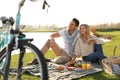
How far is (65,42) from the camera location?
9633mm

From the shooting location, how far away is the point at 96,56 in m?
9.16

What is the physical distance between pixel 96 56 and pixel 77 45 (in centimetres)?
56

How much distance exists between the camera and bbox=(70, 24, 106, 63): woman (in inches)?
359

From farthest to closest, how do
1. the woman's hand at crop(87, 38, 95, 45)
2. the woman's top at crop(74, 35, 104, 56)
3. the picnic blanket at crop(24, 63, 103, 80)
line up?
the woman's top at crop(74, 35, 104, 56)
the woman's hand at crop(87, 38, 95, 45)
the picnic blanket at crop(24, 63, 103, 80)

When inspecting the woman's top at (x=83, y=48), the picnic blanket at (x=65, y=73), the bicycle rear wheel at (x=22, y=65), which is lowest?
the picnic blanket at (x=65, y=73)

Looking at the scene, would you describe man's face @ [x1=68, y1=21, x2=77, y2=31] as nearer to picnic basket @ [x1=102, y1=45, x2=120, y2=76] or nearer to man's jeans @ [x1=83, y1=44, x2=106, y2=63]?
man's jeans @ [x1=83, y1=44, x2=106, y2=63]

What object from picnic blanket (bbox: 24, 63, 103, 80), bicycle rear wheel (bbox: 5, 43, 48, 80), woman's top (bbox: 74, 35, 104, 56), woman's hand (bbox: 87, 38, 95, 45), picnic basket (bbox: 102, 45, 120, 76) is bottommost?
picnic blanket (bbox: 24, 63, 103, 80)

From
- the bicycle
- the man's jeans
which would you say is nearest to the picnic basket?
the man's jeans

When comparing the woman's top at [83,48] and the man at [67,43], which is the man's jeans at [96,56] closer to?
the woman's top at [83,48]

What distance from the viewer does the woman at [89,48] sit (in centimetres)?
911

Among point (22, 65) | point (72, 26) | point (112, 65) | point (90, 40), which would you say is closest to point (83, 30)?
point (90, 40)

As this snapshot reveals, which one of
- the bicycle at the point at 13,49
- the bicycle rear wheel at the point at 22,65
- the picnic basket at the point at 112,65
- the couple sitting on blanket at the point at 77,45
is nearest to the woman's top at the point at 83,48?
the couple sitting on blanket at the point at 77,45

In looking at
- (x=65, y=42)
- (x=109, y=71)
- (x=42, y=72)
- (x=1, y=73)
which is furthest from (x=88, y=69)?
(x=42, y=72)

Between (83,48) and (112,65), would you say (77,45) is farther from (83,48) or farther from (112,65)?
(112,65)
